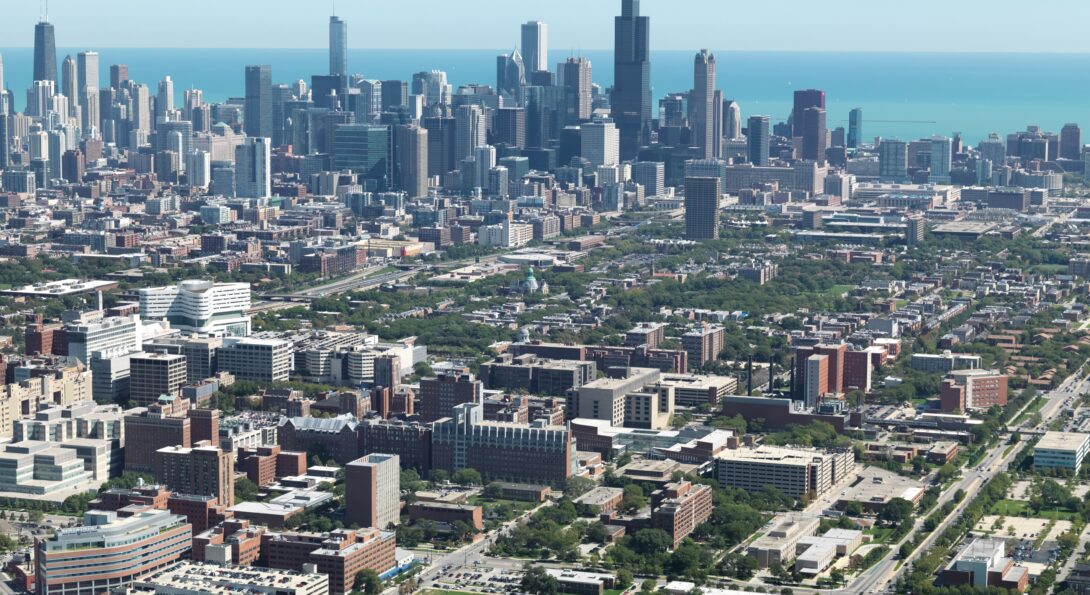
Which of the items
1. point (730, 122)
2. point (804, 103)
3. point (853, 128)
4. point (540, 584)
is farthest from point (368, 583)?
point (853, 128)

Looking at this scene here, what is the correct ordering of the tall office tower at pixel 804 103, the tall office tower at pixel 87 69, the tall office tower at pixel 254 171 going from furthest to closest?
1. the tall office tower at pixel 87 69
2. the tall office tower at pixel 804 103
3. the tall office tower at pixel 254 171

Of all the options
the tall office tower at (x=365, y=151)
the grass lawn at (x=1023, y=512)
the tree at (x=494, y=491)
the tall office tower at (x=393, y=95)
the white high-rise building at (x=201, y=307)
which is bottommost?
the grass lawn at (x=1023, y=512)

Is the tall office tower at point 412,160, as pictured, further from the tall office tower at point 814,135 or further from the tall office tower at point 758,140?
the tall office tower at point 814,135

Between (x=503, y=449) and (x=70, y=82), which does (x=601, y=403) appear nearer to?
(x=503, y=449)

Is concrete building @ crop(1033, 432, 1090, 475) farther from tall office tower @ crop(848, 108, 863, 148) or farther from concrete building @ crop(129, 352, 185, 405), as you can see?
tall office tower @ crop(848, 108, 863, 148)

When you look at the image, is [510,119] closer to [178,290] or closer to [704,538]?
[178,290]

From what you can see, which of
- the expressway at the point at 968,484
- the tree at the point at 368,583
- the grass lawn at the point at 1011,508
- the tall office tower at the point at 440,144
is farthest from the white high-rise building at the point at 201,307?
the tall office tower at the point at 440,144

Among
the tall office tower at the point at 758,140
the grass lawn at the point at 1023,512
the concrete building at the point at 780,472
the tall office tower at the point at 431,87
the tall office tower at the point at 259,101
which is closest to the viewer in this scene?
the grass lawn at the point at 1023,512
